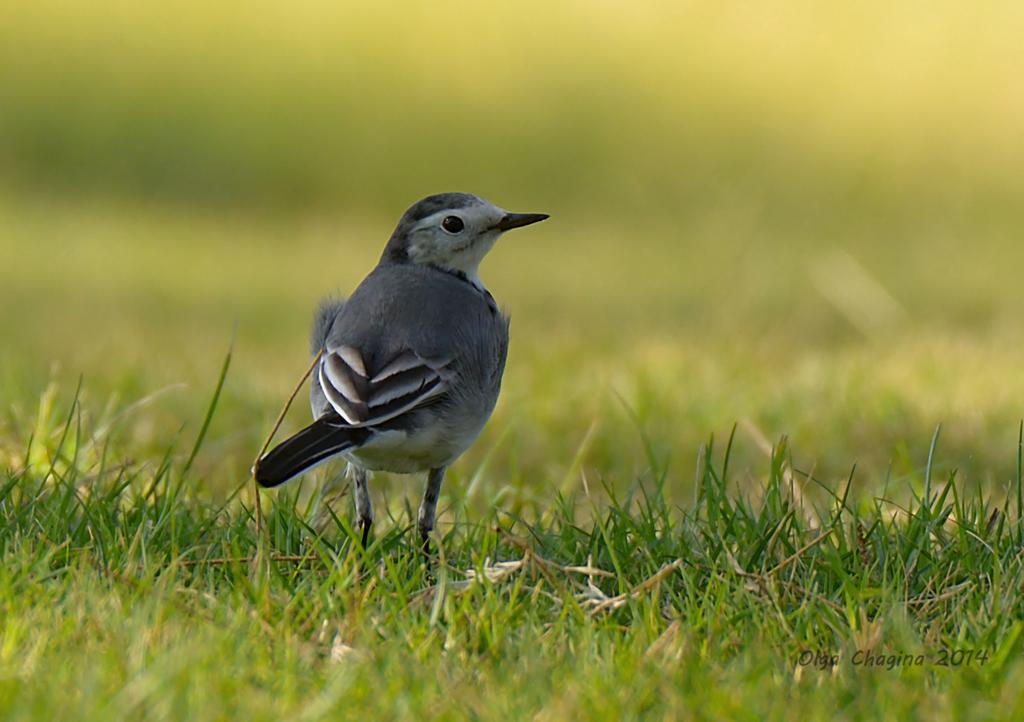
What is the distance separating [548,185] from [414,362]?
10.8 meters

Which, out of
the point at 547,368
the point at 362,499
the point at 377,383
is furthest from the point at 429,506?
the point at 547,368

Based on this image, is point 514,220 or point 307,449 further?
point 514,220

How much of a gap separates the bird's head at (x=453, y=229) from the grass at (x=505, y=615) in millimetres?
1005

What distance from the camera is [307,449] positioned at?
3988 millimetres

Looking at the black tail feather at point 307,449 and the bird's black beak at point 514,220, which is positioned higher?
the bird's black beak at point 514,220

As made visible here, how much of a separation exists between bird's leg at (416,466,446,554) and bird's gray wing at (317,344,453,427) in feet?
0.91

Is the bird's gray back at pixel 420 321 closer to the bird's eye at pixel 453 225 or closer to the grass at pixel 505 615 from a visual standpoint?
the bird's eye at pixel 453 225

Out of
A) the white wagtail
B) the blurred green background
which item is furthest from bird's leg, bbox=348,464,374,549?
the blurred green background

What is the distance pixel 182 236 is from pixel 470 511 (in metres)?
9.28

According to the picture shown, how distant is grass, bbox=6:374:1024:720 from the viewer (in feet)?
9.86

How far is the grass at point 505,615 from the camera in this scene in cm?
301

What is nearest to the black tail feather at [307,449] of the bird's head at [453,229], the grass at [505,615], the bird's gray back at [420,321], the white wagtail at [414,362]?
the white wagtail at [414,362]

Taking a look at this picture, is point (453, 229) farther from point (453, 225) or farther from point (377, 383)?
point (377, 383)

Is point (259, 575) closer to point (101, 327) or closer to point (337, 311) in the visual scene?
point (337, 311)
